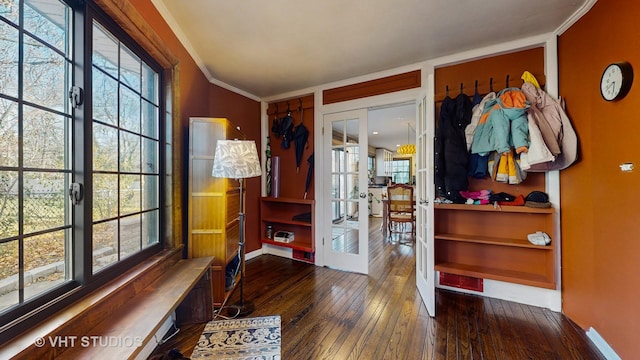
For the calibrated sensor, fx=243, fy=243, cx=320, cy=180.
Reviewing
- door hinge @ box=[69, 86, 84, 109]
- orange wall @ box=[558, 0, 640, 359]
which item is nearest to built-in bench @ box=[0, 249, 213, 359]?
door hinge @ box=[69, 86, 84, 109]

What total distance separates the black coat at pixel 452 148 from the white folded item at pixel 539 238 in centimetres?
63

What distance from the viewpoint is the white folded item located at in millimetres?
2111

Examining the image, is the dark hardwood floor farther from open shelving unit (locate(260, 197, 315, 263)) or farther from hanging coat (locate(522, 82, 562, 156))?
hanging coat (locate(522, 82, 562, 156))

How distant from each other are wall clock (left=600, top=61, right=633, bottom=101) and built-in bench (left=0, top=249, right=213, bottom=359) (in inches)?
115

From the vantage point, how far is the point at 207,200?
2.16 m

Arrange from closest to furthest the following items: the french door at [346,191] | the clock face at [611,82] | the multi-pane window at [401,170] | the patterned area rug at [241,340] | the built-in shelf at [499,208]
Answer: the clock face at [611,82]
the patterned area rug at [241,340]
the built-in shelf at [499,208]
the french door at [346,191]
the multi-pane window at [401,170]

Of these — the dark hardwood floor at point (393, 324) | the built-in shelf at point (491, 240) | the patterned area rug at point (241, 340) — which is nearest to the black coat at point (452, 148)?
the built-in shelf at point (491, 240)

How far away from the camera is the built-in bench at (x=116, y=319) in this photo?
0.94 metres

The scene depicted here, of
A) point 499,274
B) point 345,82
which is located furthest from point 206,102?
point 499,274

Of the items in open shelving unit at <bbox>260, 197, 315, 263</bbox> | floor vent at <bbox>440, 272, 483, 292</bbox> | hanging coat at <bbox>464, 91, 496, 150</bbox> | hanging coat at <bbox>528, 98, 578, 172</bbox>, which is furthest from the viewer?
open shelving unit at <bbox>260, 197, 315, 263</bbox>

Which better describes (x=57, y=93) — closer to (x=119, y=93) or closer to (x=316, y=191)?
(x=119, y=93)

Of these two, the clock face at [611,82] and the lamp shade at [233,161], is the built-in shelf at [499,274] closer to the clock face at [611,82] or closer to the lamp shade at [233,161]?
the clock face at [611,82]

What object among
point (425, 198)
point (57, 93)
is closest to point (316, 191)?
point (425, 198)

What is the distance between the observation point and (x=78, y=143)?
1.22m
